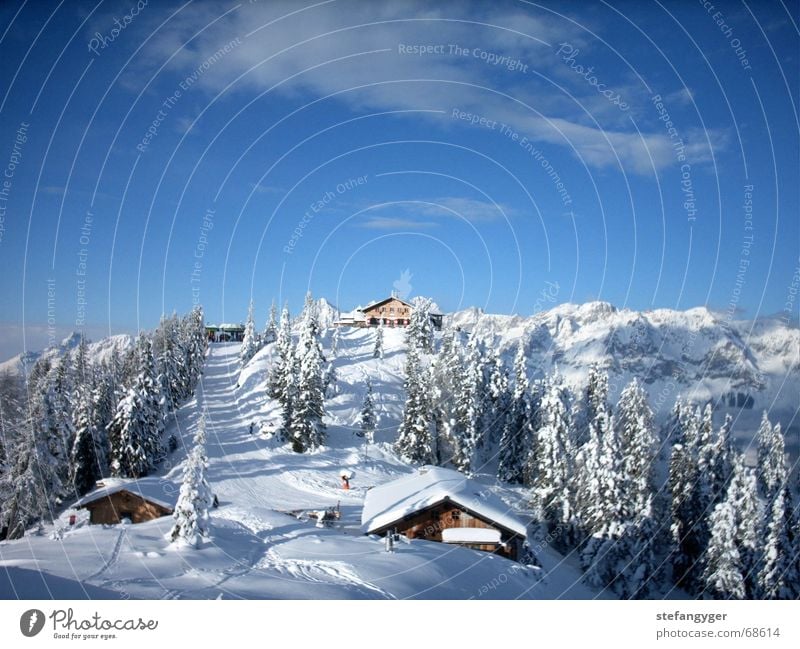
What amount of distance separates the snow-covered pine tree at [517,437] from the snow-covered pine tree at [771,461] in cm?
1468

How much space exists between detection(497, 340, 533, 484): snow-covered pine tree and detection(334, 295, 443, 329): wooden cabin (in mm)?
33299

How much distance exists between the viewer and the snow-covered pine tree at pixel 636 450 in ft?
96.8

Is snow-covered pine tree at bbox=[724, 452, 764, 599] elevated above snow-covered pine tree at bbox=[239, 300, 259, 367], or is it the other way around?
snow-covered pine tree at bbox=[239, 300, 259, 367]

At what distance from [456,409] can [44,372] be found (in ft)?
90.3

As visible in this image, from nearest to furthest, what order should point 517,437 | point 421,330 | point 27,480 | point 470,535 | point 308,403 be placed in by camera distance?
point 470,535 < point 27,480 < point 517,437 < point 308,403 < point 421,330

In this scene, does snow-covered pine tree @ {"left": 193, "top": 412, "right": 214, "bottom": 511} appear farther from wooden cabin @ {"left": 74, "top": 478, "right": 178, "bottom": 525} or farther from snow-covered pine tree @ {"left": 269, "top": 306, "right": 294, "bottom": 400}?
snow-covered pine tree @ {"left": 269, "top": 306, "right": 294, "bottom": 400}

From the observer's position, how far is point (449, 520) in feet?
74.5

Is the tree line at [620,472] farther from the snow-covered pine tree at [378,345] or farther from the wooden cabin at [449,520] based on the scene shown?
the snow-covered pine tree at [378,345]

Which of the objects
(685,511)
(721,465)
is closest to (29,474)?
(685,511)

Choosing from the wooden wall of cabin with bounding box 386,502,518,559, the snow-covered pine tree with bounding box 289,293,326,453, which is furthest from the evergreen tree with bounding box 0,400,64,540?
the snow-covered pine tree with bounding box 289,293,326,453

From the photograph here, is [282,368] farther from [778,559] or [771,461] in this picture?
[778,559]

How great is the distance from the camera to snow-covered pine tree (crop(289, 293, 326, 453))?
44.5 meters

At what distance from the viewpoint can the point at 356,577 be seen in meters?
12.3

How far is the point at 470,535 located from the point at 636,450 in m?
16.8
